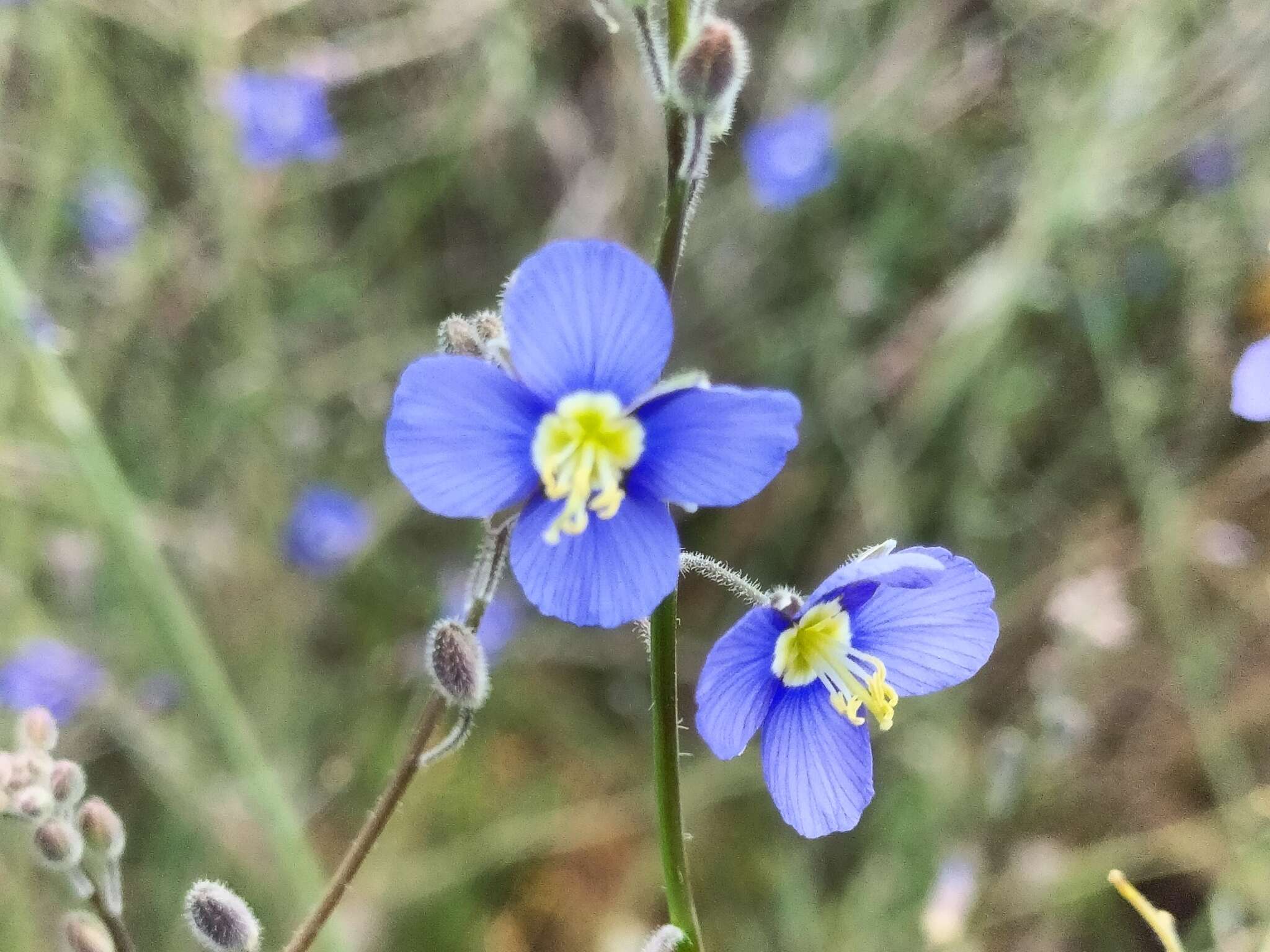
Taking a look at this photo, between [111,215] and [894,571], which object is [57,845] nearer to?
[894,571]

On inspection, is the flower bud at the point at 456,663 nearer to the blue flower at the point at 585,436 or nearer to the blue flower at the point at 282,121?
the blue flower at the point at 585,436

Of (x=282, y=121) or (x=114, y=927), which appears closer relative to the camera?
(x=114, y=927)

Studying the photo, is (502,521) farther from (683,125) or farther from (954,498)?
(954,498)

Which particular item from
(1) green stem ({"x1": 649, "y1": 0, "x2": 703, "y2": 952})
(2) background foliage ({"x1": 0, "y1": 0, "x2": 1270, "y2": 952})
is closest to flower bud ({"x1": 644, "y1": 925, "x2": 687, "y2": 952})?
(1) green stem ({"x1": 649, "y1": 0, "x2": 703, "y2": 952})

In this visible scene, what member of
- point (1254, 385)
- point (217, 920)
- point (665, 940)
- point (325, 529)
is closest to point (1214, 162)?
point (1254, 385)

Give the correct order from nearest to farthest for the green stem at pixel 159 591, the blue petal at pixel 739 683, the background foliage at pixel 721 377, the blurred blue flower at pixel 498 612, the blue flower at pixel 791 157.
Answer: the blue petal at pixel 739 683 < the green stem at pixel 159 591 < the background foliage at pixel 721 377 < the blurred blue flower at pixel 498 612 < the blue flower at pixel 791 157

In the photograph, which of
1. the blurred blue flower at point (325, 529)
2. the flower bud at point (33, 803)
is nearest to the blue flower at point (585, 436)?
the flower bud at point (33, 803)
